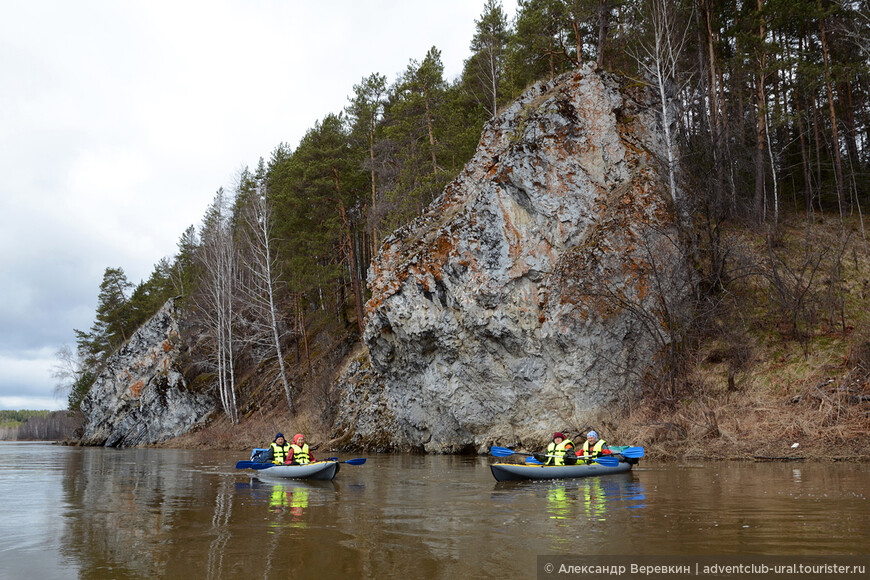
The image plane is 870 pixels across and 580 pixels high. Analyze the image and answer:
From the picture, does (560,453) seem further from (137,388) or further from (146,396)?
(137,388)

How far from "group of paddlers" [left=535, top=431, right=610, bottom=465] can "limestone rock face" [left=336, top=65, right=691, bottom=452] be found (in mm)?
4497

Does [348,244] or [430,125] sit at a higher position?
[430,125]

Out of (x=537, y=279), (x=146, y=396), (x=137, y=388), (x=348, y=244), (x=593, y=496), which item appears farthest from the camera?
(x=137, y=388)

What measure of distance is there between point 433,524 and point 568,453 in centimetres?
665

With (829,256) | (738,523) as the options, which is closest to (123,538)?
(738,523)

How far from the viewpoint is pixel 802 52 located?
24266mm

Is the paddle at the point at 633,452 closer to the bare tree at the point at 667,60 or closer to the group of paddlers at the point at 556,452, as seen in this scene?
the group of paddlers at the point at 556,452

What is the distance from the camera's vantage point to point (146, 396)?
3950cm

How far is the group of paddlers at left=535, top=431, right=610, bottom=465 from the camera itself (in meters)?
13.6

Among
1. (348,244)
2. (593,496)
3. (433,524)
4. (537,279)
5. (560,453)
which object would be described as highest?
(348,244)

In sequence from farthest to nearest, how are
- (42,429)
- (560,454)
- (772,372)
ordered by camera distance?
(42,429), (772,372), (560,454)

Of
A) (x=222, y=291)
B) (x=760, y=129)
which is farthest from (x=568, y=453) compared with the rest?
(x=222, y=291)

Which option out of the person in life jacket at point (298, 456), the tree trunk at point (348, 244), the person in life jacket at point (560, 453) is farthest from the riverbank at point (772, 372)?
the tree trunk at point (348, 244)

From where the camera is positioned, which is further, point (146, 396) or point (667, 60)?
point (146, 396)
